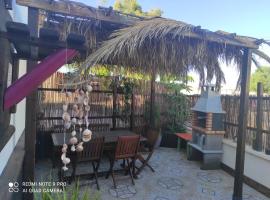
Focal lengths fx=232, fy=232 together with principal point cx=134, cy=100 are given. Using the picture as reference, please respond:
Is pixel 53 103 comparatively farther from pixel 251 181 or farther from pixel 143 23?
pixel 251 181

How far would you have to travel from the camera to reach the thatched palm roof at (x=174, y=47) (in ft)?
9.44

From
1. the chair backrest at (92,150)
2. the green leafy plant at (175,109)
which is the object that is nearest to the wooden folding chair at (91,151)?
the chair backrest at (92,150)

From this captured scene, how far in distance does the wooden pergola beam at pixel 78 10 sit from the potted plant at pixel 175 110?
508 cm

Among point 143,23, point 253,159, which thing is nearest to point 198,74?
point 143,23

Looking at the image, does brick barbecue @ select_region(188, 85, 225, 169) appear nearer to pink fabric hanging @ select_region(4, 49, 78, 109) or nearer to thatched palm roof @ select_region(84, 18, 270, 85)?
thatched palm roof @ select_region(84, 18, 270, 85)

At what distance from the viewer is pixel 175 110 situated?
7.96 meters

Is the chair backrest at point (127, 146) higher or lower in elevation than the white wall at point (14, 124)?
lower

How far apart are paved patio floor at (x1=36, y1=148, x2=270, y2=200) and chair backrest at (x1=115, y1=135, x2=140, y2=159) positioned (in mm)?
600

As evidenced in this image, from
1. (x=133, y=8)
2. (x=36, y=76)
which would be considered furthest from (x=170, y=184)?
(x=133, y=8)

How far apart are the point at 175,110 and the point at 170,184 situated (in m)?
3.62

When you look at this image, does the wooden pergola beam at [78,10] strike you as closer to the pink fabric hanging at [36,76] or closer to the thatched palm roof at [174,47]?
the thatched palm roof at [174,47]

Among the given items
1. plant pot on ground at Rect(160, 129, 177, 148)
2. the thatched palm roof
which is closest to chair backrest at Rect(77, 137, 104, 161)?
the thatched palm roof

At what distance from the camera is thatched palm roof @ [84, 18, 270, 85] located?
2.88 m

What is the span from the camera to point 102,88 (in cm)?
691
